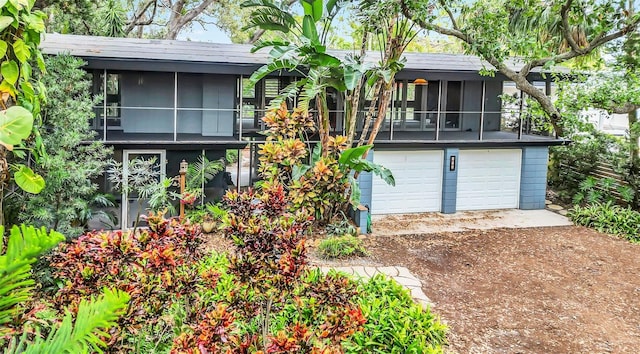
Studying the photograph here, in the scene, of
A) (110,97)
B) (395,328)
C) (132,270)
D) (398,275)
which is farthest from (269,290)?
(110,97)

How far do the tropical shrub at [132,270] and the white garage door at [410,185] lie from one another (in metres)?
10.3

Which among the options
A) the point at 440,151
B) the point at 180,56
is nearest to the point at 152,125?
the point at 180,56

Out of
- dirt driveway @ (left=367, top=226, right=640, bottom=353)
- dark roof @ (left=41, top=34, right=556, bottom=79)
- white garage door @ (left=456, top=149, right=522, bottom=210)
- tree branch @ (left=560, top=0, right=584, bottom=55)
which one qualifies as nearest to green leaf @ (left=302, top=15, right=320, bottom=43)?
dark roof @ (left=41, top=34, right=556, bottom=79)

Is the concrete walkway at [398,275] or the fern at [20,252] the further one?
the concrete walkway at [398,275]

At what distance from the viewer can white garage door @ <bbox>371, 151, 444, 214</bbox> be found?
13781 mm

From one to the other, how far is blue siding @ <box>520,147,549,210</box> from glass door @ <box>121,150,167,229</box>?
10185 mm

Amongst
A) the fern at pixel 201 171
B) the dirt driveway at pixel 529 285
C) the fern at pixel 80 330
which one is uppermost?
the fern at pixel 80 330

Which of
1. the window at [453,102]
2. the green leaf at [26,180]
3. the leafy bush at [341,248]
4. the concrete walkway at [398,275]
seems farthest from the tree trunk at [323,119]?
the green leaf at [26,180]

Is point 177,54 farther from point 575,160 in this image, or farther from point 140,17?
point 575,160

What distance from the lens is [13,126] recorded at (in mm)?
2166

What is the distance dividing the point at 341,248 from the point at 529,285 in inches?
137

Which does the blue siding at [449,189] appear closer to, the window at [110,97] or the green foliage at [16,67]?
the window at [110,97]

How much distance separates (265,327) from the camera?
392cm

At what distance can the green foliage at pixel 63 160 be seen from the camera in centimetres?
814
